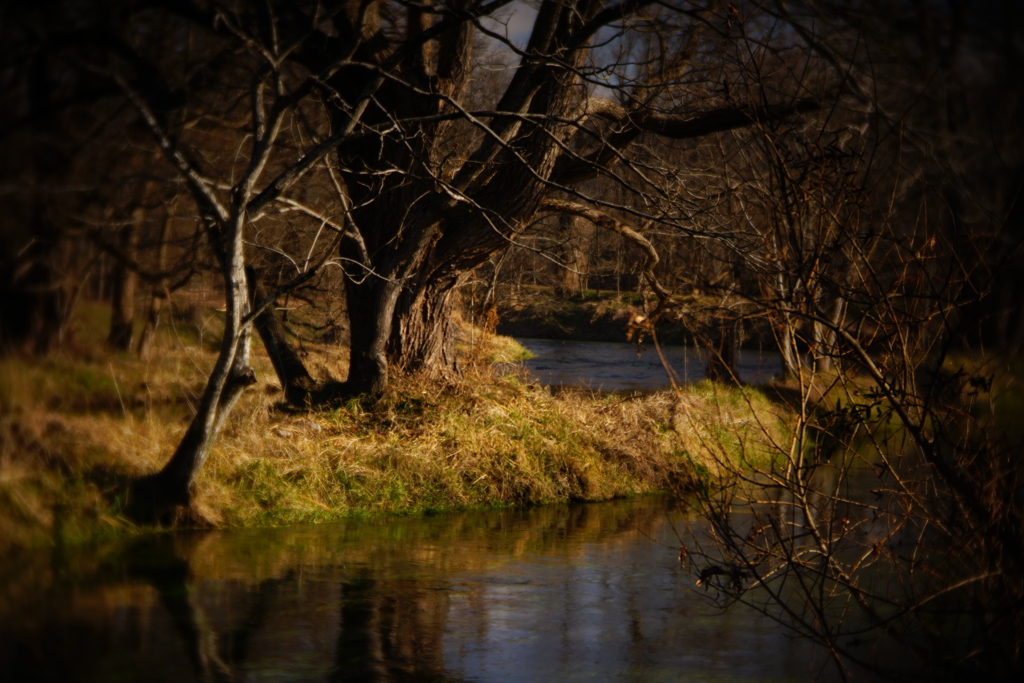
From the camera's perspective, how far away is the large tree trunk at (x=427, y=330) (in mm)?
→ 12445

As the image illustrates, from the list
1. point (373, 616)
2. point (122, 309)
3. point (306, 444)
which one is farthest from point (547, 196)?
point (373, 616)

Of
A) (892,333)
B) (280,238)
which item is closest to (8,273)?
(280,238)

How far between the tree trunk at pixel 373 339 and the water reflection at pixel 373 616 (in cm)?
252

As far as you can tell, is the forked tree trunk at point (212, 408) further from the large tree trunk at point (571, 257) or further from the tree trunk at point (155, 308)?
the large tree trunk at point (571, 257)

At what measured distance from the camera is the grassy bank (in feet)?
26.9

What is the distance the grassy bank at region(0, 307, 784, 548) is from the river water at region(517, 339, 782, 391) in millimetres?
5067

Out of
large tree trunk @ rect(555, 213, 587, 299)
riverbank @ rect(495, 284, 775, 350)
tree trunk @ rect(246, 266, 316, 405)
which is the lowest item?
tree trunk @ rect(246, 266, 316, 405)

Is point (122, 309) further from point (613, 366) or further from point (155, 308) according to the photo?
point (613, 366)

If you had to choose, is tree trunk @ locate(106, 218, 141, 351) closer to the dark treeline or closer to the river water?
the dark treeline

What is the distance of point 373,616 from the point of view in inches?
287

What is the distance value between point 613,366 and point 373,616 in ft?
61.9

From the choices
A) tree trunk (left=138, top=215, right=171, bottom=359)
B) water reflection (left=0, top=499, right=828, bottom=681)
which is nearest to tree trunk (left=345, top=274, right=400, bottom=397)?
tree trunk (left=138, top=215, right=171, bottom=359)

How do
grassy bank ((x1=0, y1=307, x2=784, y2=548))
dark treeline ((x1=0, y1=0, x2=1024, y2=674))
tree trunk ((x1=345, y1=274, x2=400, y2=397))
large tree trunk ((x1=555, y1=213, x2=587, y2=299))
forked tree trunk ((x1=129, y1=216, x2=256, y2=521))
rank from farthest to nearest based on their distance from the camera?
large tree trunk ((x1=555, y1=213, x2=587, y2=299)), tree trunk ((x1=345, y1=274, x2=400, y2=397)), forked tree trunk ((x1=129, y1=216, x2=256, y2=521)), grassy bank ((x1=0, y1=307, x2=784, y2=548)), dark treeline ((x1=0, y1=0, x2=1024, y2=674))

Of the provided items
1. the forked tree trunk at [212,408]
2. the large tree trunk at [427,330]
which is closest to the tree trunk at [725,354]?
the large tree trunk at [427,330]
